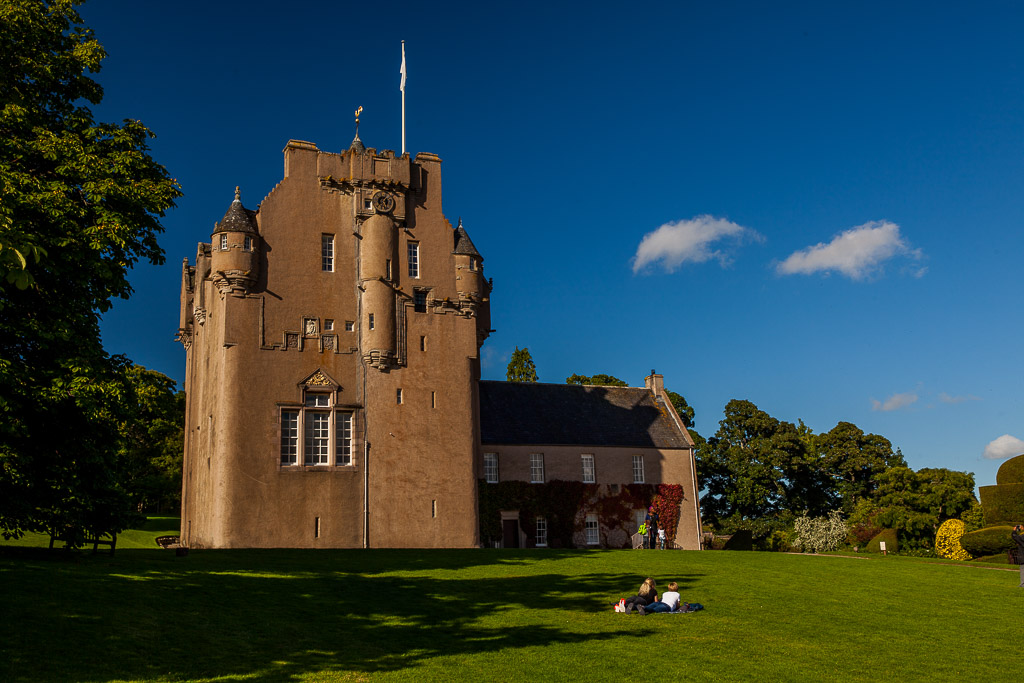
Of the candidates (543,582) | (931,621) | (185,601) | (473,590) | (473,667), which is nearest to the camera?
(473,667)

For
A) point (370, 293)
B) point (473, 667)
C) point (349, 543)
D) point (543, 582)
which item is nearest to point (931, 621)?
point (543, 582)

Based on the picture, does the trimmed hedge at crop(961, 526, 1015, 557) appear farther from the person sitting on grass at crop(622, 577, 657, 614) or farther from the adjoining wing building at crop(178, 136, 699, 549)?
the person sitting on grass at crop(622, 577, 657, 614)

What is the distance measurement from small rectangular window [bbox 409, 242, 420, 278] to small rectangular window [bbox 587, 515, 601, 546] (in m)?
18.1

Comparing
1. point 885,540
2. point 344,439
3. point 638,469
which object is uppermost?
point 344,439

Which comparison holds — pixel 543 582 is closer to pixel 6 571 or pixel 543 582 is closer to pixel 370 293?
pixel 6 571

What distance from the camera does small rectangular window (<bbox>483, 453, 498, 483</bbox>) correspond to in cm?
4781

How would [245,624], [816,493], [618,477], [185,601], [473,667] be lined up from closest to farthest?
[473,667] < [245,624] < [185,601] < [618,477] < [816,493]

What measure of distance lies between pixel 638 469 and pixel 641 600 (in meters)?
31.1

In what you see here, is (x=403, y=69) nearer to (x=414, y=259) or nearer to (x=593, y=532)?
(x=414, y=259)

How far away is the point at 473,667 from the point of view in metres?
15.2

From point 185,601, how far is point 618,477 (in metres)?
34.1

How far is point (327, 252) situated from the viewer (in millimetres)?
41719

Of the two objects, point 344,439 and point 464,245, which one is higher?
point 464,245

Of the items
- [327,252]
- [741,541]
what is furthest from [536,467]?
[327,252]
